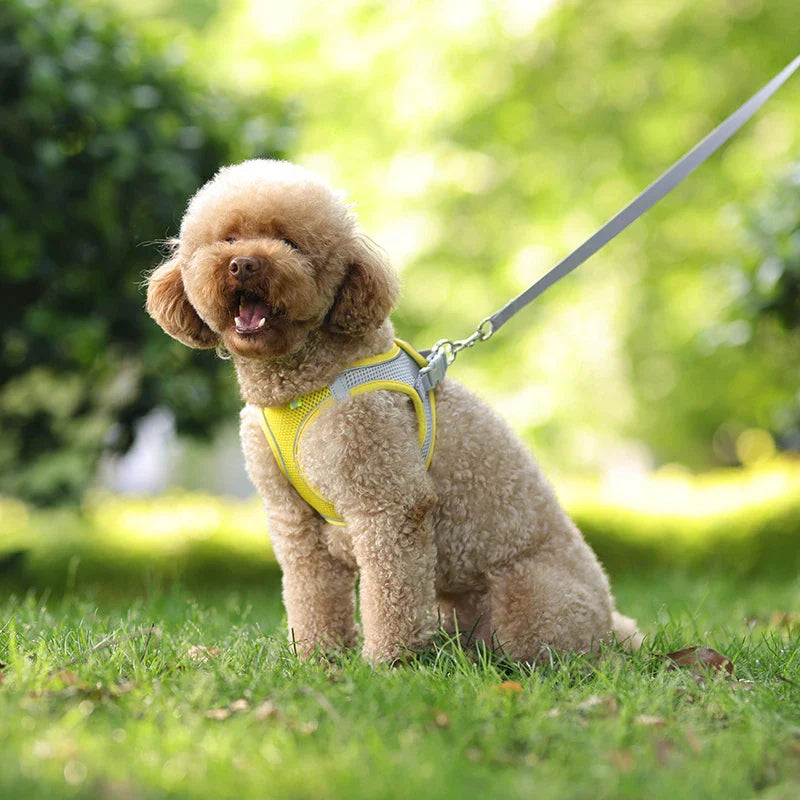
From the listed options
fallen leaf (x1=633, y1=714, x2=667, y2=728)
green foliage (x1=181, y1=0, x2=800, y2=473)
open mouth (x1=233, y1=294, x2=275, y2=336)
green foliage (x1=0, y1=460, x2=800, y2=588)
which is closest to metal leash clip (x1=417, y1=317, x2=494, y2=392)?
open mouth (x1=233, y1=294, x2=275, y2=336)

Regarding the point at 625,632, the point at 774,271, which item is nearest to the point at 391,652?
the point at 625,632

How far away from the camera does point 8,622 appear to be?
3.64 metres

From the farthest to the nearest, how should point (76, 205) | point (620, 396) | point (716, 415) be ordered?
point (716, 415)
point (620, 396)
point (76, 205)

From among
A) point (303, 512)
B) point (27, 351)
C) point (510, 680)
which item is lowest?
point (510, 680)

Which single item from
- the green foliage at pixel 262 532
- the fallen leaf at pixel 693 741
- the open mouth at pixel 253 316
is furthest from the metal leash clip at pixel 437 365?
the green foliage at pixel 262 532

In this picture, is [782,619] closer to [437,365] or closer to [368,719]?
[437,365]

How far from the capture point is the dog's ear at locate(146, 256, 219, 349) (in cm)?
328

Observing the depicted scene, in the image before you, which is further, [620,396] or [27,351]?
[620,396]

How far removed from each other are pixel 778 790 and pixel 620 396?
10378 millimetres

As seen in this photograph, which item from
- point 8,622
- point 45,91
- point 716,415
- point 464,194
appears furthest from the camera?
point 716,415

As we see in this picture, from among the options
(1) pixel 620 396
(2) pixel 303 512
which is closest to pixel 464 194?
(1) pixel 620 396

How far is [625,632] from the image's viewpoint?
3609mm

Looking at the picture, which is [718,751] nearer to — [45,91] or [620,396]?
[45,91]

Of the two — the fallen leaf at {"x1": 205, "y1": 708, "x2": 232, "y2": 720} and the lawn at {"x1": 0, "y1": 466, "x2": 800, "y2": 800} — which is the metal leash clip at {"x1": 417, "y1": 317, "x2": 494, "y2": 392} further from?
the fallen leaf at {"x1": 205, "y1": 708, "x2": 232, "y2": 720}
